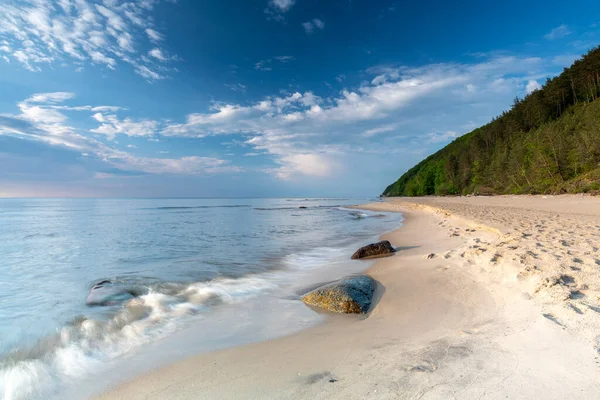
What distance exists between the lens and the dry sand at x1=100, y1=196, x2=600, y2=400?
1.99 meters

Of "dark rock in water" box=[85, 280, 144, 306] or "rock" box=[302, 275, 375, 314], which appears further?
"dark rock in water" box=[85, 280, 144, 306]

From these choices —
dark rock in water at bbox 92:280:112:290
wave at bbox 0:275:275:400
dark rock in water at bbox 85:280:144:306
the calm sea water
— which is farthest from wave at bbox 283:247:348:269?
dark rock in water at bbox 92:280:112:290

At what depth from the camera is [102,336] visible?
380cm

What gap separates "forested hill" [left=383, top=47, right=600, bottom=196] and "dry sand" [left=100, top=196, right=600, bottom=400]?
90.0 ft

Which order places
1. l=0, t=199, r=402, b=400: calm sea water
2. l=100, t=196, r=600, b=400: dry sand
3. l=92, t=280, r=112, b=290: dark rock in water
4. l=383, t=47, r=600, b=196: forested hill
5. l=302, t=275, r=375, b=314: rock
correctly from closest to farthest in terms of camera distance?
l=100, t=196, r=600, b=400: dry sand
l=0, t=199, r=402, b=400: calm sea water
l=302, t=275, r=375, b=314: rock
l=92, t=280, r=112, b=290: dark rock in water
l=383, t=47, r=600, b=196: forested hill

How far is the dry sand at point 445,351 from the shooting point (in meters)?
1.99

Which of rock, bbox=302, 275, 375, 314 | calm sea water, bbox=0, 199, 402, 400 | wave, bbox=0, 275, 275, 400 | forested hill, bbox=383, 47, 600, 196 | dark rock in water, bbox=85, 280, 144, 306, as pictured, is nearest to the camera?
wave, bbox=0, 275, 275, 400

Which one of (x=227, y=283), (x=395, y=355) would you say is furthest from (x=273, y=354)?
(x=227, y=283)

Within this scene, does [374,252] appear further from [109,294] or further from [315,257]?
[109,294]

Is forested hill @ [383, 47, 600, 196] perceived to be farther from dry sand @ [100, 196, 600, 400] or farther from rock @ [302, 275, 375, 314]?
rock @ [302, 275, 375, 314]

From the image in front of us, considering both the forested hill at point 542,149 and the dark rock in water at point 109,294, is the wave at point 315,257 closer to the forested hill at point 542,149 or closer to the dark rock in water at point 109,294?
the dark rock in water at point 109,294

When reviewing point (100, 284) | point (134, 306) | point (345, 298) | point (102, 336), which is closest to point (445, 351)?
point (345, 298)

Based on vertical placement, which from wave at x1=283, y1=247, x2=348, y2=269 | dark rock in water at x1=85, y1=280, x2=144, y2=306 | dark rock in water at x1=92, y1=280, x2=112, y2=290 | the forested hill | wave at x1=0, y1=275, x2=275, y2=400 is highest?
the forested hill

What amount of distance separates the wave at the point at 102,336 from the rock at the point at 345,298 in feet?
5.16
